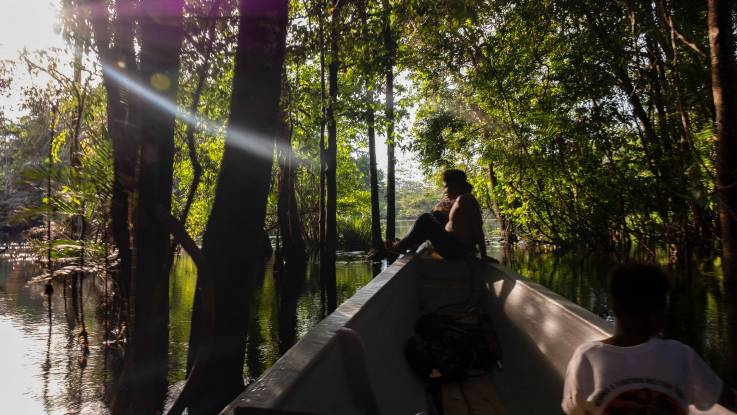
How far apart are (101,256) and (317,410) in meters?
6.44

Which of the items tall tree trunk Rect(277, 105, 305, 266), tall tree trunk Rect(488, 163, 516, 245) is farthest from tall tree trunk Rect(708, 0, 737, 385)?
tall tree trunk Rect(488, 163, 516, 245)

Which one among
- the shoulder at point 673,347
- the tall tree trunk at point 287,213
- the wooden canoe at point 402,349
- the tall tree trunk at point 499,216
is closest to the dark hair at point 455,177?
the wooden canoe at point 402,349

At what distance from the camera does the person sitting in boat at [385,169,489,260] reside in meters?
5.77

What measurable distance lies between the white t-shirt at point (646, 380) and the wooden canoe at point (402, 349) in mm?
104

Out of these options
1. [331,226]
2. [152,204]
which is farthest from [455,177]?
[331,226]

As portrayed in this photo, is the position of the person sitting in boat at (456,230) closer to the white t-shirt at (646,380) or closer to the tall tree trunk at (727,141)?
the tall tree trunk at (727,141)

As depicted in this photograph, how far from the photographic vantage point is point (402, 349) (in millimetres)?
3615

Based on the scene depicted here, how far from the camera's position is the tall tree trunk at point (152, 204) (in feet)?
9.23

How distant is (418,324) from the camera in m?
4.46

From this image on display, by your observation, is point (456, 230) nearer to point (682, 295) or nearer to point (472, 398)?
point (472, 398)

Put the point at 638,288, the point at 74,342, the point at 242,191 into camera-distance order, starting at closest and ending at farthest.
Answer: the point at 638,288 < the point at 242,191 < the point at 74,342

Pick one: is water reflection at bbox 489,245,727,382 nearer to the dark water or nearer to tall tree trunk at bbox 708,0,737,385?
tall tree trunk at bbox 708,0,737,385

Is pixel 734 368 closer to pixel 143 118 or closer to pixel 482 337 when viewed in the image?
pixel 482 337

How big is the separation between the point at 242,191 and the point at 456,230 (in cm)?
333
